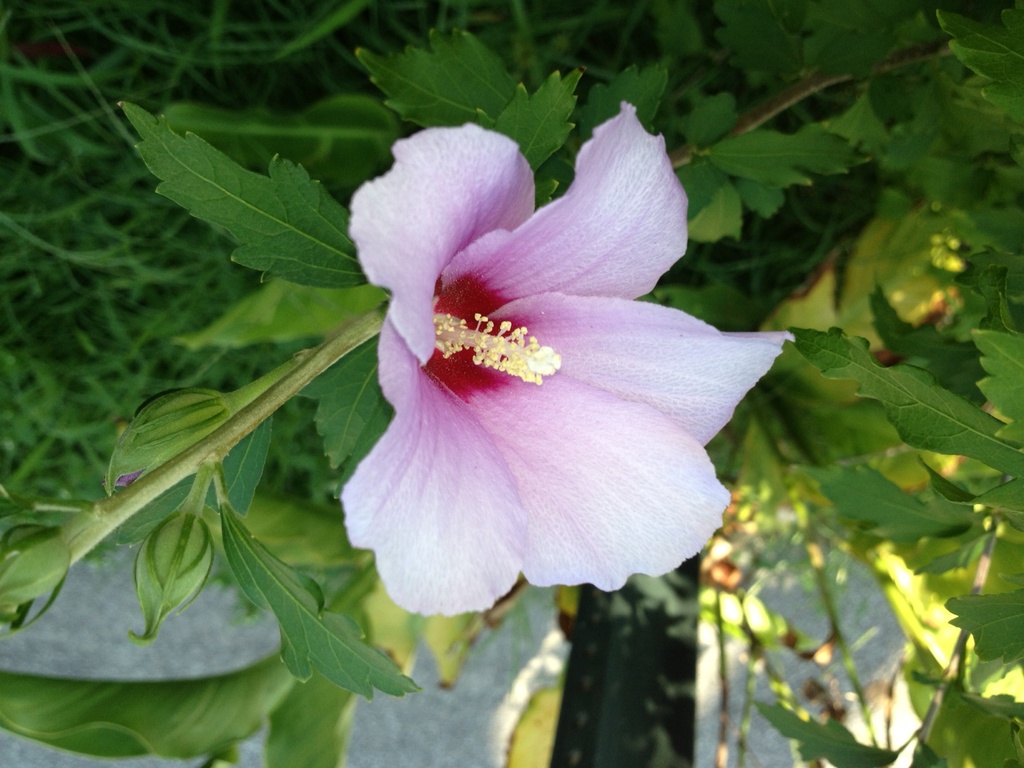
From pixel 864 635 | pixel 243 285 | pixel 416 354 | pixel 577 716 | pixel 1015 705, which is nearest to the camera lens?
pixel 416 354

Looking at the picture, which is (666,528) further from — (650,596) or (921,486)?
(921,486)

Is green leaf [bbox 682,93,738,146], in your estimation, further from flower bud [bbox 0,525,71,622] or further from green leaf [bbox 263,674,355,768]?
green leaf [bbox 263,674,355,768]

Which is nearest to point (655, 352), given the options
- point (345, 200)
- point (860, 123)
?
point (860, 123)

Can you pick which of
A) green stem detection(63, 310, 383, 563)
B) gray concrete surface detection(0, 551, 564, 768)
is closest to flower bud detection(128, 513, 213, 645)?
green stem detection(63, 310, 383, 563)

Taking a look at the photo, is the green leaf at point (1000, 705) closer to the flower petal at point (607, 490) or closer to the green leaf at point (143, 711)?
the flower petal at point (607, 490)

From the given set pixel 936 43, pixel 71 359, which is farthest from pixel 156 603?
pixel 71 359

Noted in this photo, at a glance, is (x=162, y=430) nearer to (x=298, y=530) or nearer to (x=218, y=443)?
(x=218, y=443)

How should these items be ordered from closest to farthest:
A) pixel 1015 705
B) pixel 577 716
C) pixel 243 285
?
pixel 1015 705
pixel 577 716
pixel 243 285
